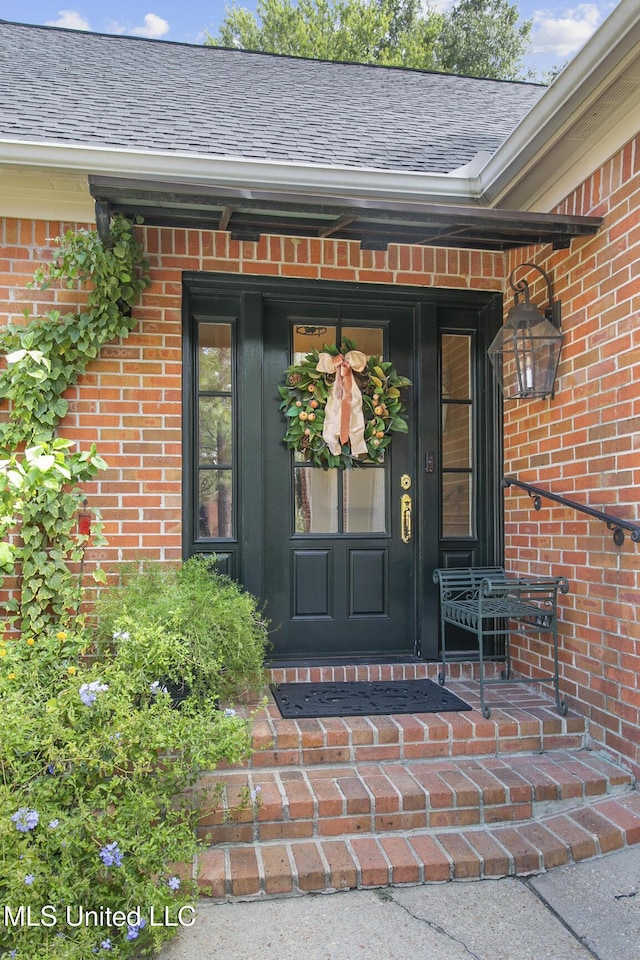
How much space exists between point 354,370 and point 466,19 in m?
16.9

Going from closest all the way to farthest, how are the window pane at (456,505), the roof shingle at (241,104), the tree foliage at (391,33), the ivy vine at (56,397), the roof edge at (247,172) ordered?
the roof edge at (247,172) < the ivy vine at (56,397) < the roof shingle at (241,104) < the window pane at (456,505) < the tree foliage at (391,33)

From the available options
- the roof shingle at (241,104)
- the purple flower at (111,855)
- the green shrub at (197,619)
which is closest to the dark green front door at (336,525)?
the green shrub at (197,619)

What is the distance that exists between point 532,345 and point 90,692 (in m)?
2.45

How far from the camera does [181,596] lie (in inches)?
115

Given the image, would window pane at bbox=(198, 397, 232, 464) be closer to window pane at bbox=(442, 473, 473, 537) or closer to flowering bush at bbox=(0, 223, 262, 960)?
flowering bush at bbox=(0, 223, 262, 960)

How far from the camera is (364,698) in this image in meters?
3.28

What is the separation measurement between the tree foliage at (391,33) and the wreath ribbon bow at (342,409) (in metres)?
14.5

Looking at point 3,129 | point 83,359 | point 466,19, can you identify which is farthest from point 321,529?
point 466,19

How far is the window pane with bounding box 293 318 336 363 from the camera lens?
12.4 ft

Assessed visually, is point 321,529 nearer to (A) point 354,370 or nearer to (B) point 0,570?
(A) point 354,370

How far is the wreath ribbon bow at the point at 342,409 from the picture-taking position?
3.69 meters

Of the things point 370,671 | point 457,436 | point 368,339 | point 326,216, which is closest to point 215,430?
point 368,339

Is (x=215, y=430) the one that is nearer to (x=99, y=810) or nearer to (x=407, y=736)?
(x=407, y=736)

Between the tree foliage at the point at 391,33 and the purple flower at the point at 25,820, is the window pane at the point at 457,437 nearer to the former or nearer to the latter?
the purple flower at the point at 25,820
